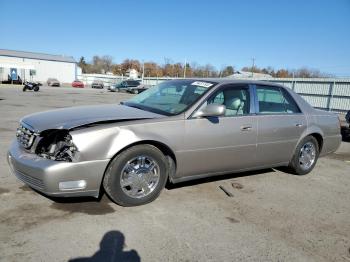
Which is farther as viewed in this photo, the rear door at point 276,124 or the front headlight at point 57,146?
the rear door at point 276,124

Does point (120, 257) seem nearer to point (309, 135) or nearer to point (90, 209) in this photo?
point (90, 209)

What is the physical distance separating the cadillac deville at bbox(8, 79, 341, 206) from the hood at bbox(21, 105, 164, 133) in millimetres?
12

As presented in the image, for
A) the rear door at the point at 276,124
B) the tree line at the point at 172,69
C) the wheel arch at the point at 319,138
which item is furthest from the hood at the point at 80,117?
the tree line at the point at 172,69

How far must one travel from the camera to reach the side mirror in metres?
4.31

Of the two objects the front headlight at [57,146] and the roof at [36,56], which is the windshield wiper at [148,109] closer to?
the front headlight at [57,146]

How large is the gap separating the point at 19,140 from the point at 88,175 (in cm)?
117

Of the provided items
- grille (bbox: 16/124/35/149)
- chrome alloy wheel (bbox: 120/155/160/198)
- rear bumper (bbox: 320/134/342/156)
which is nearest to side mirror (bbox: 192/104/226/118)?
chrome alloy wheel (bbox: 120/155/160/198)

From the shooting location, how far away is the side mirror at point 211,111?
14.1 feet

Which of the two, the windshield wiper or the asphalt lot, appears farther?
the windshield wiper

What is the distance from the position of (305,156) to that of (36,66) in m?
71.6

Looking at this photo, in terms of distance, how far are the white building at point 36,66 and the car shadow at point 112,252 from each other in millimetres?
59690

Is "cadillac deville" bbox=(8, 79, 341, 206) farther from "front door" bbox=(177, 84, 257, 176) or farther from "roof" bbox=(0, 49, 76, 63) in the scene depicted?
"roof" bbox=(0, 49, 76, 63)

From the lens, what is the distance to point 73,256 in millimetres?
2928

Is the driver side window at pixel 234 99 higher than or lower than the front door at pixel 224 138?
higher
